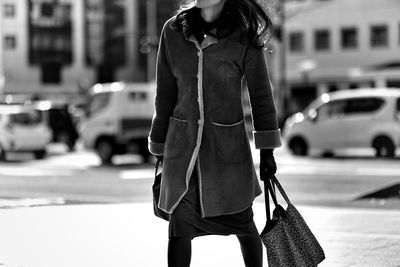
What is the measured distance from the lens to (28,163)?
27375 millimetres

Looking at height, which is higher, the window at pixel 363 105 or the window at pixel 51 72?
the window at pixel 363 105

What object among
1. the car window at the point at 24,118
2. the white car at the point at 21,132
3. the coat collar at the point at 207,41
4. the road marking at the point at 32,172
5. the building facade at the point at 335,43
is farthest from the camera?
the building facade at the point at 335,43

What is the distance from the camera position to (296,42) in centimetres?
6794

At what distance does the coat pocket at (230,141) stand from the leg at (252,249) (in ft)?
1.32

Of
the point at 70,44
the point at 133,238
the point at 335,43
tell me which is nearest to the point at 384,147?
the point at 133,238

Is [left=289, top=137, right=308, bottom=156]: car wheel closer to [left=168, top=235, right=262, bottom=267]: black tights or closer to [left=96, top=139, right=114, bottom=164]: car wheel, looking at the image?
[left=96, top=139, right=114, bottom=164]: car wheel

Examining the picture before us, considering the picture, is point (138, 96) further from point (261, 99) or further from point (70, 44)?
point (70, 44)

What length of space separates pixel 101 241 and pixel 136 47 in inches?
3162

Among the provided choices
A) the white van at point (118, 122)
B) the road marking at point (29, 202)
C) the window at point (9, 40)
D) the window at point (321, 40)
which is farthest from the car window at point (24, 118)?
the window at point (9, 40)

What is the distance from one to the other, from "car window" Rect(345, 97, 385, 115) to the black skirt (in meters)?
22.0

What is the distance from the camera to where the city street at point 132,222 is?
7617 millimetres

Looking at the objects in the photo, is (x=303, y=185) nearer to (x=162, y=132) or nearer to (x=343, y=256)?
(x=343, y=256)

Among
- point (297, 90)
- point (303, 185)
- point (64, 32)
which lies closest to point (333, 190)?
point (303, 185)

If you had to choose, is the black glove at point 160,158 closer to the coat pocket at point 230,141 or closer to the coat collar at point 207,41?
the coat pocket at point 230,141
